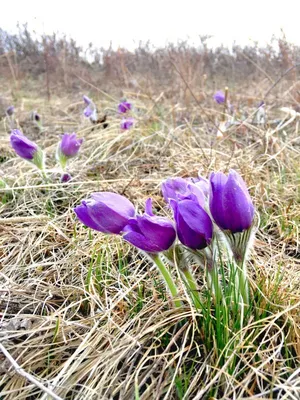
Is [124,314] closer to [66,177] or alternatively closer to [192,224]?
[192,224]

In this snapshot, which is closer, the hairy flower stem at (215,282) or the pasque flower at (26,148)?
the hairy flower stem at (215,282)

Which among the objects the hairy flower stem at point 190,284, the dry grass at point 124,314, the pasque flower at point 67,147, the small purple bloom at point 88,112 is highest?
the small purple bloom at point 88,112

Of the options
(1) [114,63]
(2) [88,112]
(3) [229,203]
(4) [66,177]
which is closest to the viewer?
(3) [229,203]

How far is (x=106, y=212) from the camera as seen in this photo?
814mm

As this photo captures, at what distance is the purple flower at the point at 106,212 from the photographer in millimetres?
814

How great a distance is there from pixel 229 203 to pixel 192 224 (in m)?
0.08

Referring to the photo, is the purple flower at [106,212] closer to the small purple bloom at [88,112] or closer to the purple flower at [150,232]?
the purple flower at [150,232]

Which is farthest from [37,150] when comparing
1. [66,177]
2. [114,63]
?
[114,63]

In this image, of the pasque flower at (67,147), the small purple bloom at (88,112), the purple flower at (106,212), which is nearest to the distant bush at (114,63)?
the small purple bloom at (88,112)

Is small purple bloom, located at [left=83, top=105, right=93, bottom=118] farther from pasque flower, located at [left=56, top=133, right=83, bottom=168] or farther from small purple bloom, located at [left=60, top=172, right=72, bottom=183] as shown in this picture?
small purple bloom, located at [left=60, top=172, right=72, bottom=183]

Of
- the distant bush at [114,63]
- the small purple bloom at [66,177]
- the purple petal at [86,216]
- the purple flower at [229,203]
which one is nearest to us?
the purple flower at [229,203]

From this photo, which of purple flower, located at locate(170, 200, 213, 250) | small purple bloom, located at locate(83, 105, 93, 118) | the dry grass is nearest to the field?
the dry grass

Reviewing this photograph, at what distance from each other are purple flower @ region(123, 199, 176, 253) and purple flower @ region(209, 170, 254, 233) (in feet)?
0.31

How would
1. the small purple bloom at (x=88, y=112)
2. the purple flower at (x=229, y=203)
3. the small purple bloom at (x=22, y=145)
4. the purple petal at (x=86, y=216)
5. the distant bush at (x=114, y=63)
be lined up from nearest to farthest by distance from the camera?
the purple flower at (x=229, y=203), the purple petal at (x=86, y=216), the small purple bloom at (x=22, y=145), the small purple bloom at (x=88, y=112), the distant bush at (x=114, y=63)
